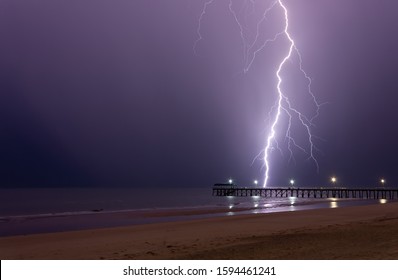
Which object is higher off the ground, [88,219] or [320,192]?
[320,192]

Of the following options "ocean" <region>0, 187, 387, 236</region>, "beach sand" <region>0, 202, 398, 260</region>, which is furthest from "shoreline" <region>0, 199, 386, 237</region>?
"beach sand" <region>0, 202, 398, 260</region>

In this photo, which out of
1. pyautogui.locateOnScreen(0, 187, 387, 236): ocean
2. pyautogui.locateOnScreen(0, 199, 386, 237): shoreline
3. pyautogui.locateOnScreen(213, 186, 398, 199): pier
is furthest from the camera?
pyautogui.locateOnScreen(213, 186, 398, 199): pier

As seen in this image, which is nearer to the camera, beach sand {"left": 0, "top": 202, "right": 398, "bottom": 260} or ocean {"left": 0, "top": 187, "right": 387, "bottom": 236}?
beach sand {"left": 0, "top": 202, "right": 398, "bottom": 260}

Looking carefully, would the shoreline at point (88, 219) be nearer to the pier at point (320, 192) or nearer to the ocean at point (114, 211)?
the ocean at point (114, 211)

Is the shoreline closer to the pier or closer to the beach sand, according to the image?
the beach sand

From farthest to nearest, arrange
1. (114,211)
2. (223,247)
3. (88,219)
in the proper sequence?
(114,211)
(88,219)
(223,247)

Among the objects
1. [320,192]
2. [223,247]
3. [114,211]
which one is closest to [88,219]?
[114,211]

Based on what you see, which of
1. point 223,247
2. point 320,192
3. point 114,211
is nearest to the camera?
point 223,247

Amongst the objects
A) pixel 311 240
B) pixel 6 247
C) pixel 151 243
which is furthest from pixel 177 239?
pixel 6 247

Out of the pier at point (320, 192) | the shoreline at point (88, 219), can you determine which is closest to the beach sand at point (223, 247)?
the shoreline at point (88, 219)

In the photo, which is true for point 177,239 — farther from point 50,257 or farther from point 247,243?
point 50,257

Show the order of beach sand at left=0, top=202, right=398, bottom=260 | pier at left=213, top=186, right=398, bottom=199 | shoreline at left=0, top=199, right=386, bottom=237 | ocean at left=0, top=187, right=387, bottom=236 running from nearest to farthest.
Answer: beach sand at left=0, top=202, right=398, bottom=260
shoreline at left=0, top=199, right=386, bottom=237
ocean at left=0, top=187, right=387, bottom=236
pier at left=213, top=186, right=398, bottom=199

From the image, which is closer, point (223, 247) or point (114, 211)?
point (223, 247)

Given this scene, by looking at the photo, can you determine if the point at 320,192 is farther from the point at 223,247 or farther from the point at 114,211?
the point at 223,247
